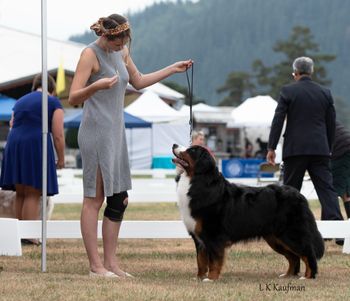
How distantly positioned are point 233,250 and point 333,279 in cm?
211

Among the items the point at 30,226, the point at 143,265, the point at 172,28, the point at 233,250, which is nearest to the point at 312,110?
the point at 233,250

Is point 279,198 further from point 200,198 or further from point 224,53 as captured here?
point 224,53

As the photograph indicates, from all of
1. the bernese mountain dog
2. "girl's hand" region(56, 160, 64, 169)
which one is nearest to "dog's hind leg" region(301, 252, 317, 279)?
the bernese mountain dog

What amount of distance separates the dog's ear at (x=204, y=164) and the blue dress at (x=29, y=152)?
2.74m

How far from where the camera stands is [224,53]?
6029 inches

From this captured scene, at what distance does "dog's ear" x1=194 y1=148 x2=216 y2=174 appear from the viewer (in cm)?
675

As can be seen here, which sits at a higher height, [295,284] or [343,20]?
[343,20]

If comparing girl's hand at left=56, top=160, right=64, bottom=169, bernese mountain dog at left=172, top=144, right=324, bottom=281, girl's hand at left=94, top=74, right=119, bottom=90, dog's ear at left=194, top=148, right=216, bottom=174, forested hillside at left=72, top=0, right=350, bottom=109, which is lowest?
bernese mountain dog at left=172, top=144, right=324, bottom=281

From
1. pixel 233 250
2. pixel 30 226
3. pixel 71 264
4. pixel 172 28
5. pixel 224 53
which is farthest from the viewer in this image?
pixel 172 28

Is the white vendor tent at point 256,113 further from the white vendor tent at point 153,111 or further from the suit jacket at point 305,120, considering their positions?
the suit jacket at point 305,120

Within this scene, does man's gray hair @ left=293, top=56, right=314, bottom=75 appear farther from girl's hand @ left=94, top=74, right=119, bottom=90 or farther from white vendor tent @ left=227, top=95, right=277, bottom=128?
white vendor tent @ left=227, top=95, right=277, bottom=128

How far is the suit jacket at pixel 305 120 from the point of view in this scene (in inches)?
331

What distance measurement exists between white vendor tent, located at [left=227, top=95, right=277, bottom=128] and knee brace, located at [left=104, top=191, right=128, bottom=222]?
23030 millimetres

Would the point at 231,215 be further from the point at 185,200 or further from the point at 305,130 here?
the point at 305,130
